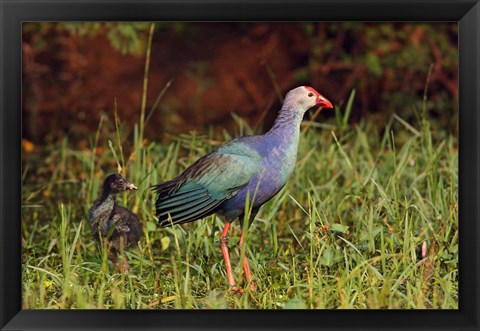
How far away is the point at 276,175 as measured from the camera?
4453mm

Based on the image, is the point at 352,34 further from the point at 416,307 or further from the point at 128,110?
the point at 416,307

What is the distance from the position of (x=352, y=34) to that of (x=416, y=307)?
4.67m

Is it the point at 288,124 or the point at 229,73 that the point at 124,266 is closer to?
the point at 288,124

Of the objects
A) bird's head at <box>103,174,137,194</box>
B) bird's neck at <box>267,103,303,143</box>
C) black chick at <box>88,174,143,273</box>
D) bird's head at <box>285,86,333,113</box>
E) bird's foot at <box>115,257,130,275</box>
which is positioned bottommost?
bird's foot at <box>115,257,130,275</box>

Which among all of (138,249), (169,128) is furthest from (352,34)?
(138,249)

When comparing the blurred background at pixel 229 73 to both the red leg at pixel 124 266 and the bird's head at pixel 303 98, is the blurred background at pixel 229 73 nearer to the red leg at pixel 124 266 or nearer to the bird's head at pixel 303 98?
the red leg at pixel 124 266

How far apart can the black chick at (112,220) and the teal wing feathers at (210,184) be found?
41 cm

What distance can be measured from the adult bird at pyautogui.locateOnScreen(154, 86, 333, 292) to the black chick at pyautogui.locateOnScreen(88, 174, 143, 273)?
426mm

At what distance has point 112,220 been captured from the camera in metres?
4.99

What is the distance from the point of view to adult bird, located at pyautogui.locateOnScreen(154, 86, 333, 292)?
447 cm

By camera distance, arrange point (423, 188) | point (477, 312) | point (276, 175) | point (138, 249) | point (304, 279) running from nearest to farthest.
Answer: point (477, 312) → point (276, 175) → point (304, 279) → point (138, 249) → point (423, 188)

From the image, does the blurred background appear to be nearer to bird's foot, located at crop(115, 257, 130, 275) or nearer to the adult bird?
bird's foot, located at crop(115, 257, 130, 275)

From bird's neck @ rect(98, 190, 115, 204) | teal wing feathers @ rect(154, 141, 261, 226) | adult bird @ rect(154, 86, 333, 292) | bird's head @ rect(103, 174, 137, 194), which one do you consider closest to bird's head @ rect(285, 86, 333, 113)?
adult bird @ rect(154, 86, 333, 292)
